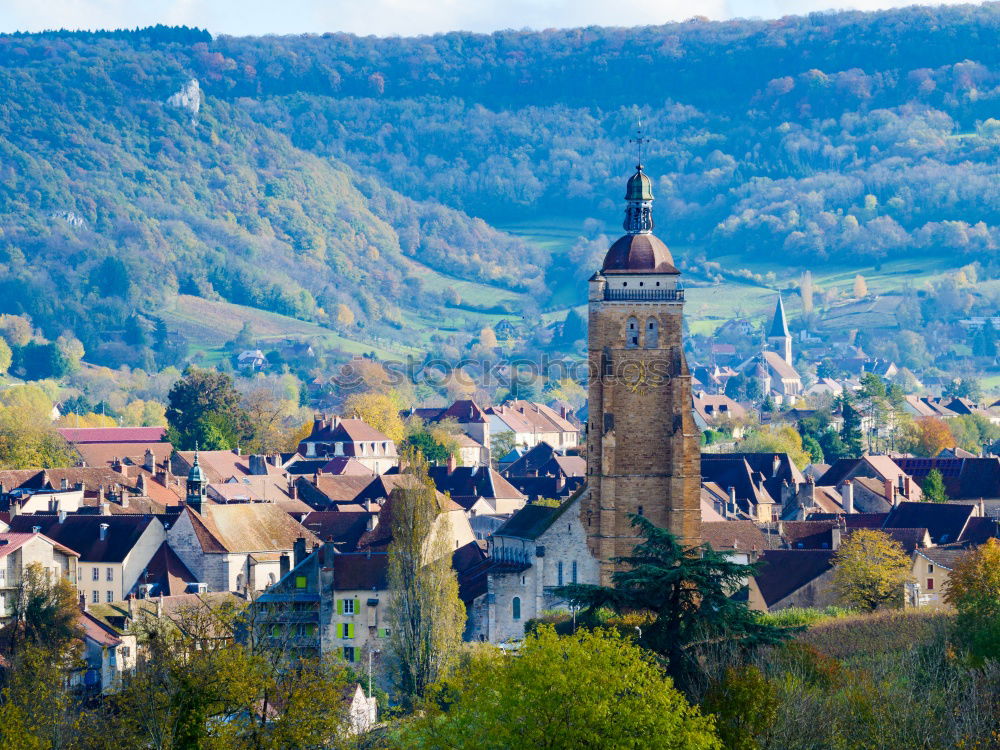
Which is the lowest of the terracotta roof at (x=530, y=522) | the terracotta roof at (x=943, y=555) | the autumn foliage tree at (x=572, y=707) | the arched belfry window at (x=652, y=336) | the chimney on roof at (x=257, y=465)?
the autumn foliage tree at (x=572, y=707)

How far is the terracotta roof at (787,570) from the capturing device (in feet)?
248

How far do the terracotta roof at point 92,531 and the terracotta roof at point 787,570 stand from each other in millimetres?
24185

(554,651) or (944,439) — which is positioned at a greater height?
(944,439)

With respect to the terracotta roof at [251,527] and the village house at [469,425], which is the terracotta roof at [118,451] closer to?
the village house at [469,425]

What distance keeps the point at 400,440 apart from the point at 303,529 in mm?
60914

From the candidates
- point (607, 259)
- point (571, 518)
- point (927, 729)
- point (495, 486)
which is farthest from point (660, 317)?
point (495, 486)

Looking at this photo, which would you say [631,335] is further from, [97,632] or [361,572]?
[97,632]

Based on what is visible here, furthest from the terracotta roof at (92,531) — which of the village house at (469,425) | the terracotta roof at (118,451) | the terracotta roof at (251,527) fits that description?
the village house at (469,425)

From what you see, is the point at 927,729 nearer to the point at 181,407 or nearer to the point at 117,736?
the point at 117,736

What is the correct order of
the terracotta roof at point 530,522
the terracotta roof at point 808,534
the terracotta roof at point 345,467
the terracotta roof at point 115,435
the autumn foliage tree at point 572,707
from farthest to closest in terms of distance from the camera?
1. the terracotta roof at point 115,435
2. the terracotta roof at point 345,467
3. the terracotta roof at point 808,534
4. the terracotta roof at point 530,522
5. the autumn foliage tree at point 572,707

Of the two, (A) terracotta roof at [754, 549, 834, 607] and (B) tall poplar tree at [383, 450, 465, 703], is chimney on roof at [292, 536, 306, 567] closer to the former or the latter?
(B) tall poplar tree at [383, 450, 465, 703]

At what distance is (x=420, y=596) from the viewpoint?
6850 cm

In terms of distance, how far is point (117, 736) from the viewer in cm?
4506

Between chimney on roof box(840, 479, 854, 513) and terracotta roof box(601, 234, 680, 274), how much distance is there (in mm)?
34492
